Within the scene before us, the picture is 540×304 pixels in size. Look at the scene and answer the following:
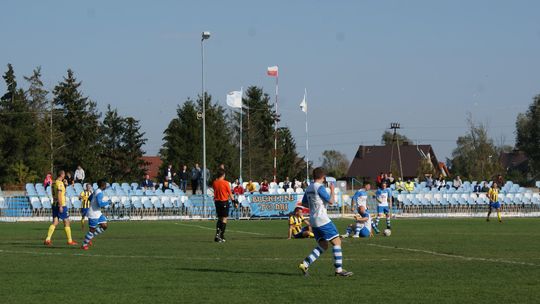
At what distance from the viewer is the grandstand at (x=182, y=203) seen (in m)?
44.2

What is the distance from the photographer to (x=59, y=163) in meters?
83.9

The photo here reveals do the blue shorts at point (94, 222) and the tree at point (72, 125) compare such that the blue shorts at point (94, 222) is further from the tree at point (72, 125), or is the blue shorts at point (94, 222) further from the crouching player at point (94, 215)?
the tree at point (72, 125)

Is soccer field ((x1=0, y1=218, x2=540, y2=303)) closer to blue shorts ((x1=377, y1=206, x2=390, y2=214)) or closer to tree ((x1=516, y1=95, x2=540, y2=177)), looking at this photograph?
blue shorts ((x1=377, y1=206, x2=390, y2=214))

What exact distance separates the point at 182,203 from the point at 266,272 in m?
29.7

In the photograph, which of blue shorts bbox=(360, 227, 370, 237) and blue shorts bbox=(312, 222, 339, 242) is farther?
blue shorts bbox=(360, 227, 370, 237)

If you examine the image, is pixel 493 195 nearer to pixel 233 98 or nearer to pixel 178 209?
pixel 178 209

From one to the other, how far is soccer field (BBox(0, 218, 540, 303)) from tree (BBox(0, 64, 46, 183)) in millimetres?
48098

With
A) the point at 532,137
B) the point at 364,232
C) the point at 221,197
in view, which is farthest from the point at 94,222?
the point at 532,137

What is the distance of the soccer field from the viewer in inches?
507

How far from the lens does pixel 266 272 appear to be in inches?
643

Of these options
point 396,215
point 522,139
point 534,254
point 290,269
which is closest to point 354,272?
point 290,269

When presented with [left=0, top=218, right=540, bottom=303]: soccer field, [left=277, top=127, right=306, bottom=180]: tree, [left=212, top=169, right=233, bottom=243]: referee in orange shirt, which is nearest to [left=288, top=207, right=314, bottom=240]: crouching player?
[left=0, top=218, right=540, bottom=303]: soccer field

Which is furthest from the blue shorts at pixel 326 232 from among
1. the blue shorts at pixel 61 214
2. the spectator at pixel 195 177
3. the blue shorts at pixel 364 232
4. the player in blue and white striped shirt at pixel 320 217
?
the spectator at pixel 195 177

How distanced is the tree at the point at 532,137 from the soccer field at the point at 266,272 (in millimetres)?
95715
